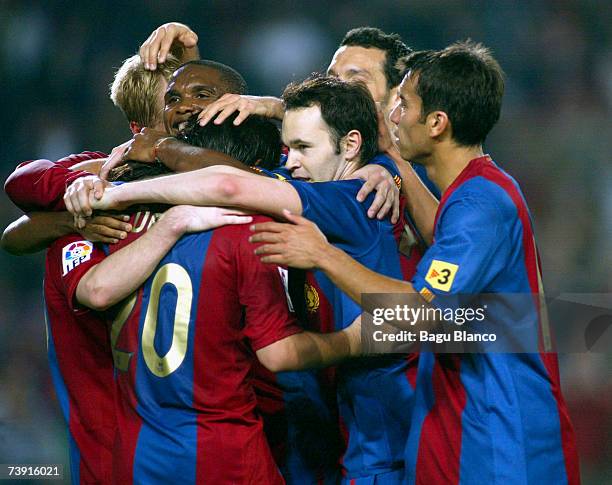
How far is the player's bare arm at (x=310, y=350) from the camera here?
221 cm

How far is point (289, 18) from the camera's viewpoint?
603 cm

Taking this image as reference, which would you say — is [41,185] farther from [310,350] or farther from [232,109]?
[310,350]

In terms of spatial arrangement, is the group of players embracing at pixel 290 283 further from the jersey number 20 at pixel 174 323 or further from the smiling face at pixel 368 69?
the smiling face at pixel 368 69

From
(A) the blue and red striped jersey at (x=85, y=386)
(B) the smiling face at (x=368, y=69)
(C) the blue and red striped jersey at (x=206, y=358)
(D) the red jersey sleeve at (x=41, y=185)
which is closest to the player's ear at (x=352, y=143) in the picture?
(C) the blue and red striped jersey at (x=206, y=358)

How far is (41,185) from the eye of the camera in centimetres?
272

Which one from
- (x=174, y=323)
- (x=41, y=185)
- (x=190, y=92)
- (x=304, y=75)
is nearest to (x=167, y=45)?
(x=190, y=92)

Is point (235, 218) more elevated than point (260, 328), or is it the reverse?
point (235, 218)

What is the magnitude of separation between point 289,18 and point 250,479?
443 cm

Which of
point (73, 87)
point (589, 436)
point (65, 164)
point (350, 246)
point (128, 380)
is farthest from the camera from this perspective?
point (73, 87)

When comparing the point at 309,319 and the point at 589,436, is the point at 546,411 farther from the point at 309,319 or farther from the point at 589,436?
the point at 589,436

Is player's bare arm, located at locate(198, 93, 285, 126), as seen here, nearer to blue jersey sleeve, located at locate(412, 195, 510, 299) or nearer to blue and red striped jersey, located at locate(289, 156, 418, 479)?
blue and red striped jersey, located at locate(289, 156, 418, 479)

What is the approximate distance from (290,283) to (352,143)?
0.51 metres

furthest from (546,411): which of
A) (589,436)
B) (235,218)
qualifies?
(589,436)

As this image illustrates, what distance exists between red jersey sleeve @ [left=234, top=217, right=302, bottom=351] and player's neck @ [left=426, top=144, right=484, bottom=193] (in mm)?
652
